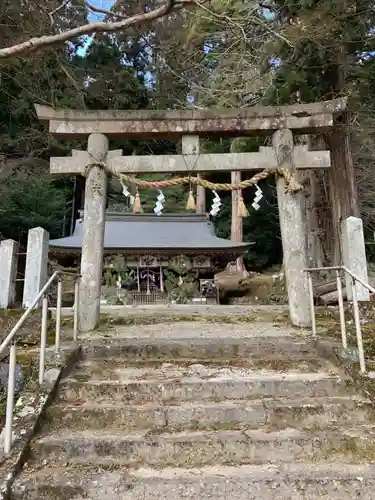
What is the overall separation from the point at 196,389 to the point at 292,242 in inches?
100

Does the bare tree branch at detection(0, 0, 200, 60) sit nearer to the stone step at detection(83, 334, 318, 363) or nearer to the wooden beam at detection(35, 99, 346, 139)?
the wooden beam at detection(35, 99, 346, 139)

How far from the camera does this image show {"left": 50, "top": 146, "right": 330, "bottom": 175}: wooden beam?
195 inches

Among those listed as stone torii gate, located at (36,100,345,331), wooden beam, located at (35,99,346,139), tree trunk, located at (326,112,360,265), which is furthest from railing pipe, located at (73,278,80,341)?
tree trunk, located at (326,112,360,265)

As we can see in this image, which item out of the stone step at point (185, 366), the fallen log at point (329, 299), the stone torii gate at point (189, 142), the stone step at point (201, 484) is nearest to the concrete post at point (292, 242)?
the stone torii gate at point (189, 142)

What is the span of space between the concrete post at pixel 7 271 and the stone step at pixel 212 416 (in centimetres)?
387

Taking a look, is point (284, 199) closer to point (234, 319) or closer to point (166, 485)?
point (234, 319)

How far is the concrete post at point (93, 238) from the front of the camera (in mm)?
4559

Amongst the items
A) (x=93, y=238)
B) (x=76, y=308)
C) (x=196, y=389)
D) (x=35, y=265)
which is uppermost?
(x=93, y=238)

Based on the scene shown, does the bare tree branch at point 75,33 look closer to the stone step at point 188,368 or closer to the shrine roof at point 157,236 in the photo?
the stone step at point 188,368

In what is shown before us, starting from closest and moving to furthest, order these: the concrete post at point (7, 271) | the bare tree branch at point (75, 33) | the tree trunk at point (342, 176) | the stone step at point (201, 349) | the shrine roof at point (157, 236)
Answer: the stone step at point (201, 349)
the bare tree branch at point (75, 33)
the concrete post at point (7, 271)
the tree trunk at point (342, 176)
the shrine roof at point (157, 236)

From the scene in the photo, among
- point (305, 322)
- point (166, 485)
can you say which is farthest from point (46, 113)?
point (166, 485)

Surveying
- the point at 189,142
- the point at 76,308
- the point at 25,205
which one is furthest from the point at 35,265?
the point at 25,205

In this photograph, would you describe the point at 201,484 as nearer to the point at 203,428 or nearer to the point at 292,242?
the point at 203,428

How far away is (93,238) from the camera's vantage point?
4.81 meters
